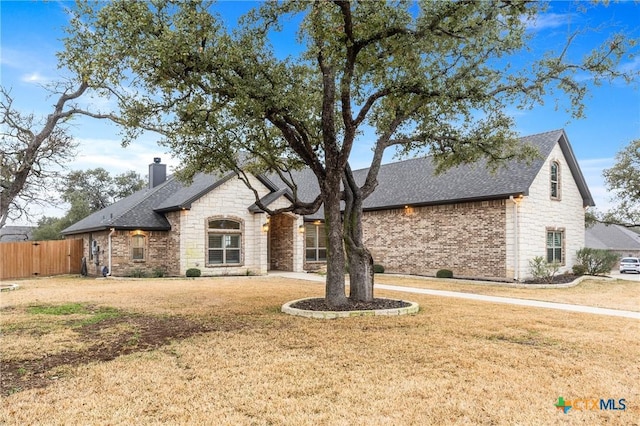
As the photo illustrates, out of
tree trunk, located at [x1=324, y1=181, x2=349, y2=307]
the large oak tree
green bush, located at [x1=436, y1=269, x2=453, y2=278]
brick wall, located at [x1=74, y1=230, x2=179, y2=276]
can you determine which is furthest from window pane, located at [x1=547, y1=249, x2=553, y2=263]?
brick wall, located at [x1=74, y1=230, x2=179, y2=276]

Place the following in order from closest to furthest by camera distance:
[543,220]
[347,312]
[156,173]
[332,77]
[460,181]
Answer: [347,312]
[332,77]
[543,220]
[460,181]
[156,173]

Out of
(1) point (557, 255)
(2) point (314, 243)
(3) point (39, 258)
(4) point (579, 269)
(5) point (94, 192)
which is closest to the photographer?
(4) point (579, 269)

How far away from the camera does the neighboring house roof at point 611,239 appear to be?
36625mm

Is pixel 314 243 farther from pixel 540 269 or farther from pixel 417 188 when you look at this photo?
pixel 540 269

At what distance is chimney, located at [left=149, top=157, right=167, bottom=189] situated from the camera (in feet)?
83.5

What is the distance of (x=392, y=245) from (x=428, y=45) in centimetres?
1366

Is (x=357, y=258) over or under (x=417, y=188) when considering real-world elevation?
under

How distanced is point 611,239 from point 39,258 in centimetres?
4390

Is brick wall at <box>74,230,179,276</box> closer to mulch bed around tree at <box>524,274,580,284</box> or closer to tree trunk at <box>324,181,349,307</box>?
tree trunk at <box>324,181,349,307</box>

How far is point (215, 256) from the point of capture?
20.4 m

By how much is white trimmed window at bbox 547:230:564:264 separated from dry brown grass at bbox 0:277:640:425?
35.5 ft

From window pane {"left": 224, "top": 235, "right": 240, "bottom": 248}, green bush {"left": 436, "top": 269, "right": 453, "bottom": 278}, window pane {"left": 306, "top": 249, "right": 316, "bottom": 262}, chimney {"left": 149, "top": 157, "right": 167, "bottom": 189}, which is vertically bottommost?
green bush {"left": 436, "top": 269, "right": 453, "bottom": 278}

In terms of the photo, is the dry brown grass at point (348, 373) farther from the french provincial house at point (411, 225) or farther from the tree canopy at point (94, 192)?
the tree canopy at point (94, 192)

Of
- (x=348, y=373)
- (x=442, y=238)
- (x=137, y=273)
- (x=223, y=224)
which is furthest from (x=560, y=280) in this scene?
(x=137, y=273)
